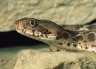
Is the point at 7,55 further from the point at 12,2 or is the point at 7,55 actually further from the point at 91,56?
the point at 91,56

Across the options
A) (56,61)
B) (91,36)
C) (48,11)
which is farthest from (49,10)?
(56,61)

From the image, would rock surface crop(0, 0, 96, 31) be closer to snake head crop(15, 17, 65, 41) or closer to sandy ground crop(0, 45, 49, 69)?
sandy ground crop(0, 45, 49, 69)

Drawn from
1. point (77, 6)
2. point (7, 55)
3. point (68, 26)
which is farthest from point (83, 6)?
point (7, 55)

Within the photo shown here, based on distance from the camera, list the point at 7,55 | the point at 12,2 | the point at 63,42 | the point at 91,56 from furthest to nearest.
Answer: the point at 7,55, the point at 12,2, the point at 63,42, the point at 91,56

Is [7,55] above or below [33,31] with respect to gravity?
below

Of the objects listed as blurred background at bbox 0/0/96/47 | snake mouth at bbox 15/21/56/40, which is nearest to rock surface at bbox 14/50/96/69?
snake mouth at bbox 15/21/56/40
